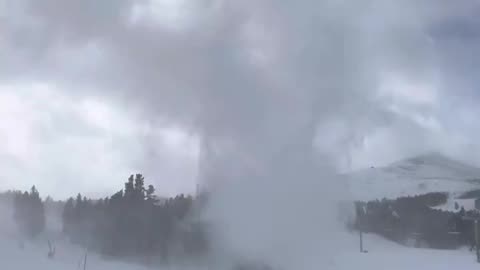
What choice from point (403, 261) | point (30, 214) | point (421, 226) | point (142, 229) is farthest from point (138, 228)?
point (421, 226)

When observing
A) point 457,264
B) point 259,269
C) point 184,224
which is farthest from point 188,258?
point 457,264

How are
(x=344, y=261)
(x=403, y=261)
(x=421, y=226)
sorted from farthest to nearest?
A: 1. (x=421, y=226)
2. (x=344, y=261)
3. (x=403, y=261)

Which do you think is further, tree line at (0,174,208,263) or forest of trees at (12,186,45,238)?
forest of trees at (12,186,45,238)

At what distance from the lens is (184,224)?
82250 mm

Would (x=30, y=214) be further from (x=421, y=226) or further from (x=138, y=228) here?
(x=421, y=226)

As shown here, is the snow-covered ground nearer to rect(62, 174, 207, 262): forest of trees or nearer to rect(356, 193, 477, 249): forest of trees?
rect(62, 174, 207, 262): forest of trees

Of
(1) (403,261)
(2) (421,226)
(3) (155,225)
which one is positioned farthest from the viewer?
(2) (421,226)

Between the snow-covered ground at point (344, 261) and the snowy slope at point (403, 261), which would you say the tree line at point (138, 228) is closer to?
the snow-covered ground at point (344, 261)

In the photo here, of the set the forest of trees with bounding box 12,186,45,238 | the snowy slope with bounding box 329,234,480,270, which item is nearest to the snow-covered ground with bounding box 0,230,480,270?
the snowy slope with bounding box 329,234,480,270

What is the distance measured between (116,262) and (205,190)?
16249mm

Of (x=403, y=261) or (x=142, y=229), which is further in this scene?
(x=142, y=229)

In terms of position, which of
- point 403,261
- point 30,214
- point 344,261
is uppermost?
point 30,214

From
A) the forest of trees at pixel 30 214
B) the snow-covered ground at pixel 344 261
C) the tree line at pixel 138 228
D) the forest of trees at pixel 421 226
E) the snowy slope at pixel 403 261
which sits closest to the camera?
the snow-covered ground at pixel 344 261

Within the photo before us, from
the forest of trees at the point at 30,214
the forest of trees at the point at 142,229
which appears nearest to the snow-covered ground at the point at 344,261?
the forest of trees at the point at 142,229
